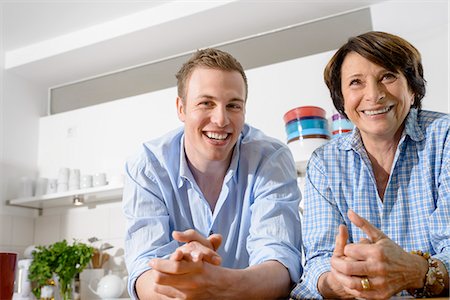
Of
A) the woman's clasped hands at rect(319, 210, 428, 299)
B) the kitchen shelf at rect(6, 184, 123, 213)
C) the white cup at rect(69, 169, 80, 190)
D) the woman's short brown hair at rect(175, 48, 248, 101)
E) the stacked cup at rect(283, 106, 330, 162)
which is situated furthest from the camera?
the white cup at rect(69, 169, 80, 190)

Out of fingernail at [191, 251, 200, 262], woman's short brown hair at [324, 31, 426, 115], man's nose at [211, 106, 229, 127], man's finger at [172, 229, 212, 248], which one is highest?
woman's short brown hair at [324, 31, 426, 115]

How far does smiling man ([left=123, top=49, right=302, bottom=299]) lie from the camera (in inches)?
45.8

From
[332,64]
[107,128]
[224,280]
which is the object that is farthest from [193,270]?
[107,128]

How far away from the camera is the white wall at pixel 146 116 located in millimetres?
2221

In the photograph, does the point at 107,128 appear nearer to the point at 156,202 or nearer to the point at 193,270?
the point at 156,202

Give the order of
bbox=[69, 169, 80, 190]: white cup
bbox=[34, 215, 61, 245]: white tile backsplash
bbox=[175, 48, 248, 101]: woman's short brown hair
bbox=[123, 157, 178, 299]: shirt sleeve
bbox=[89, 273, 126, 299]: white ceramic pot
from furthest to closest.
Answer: bbox=[34, 215, 61, 245]: white tile backsplash
bbox=[69, 169, 80, 190]: white cup
bbox=[89, 273, 126, 299]: white ceramic pot
bbox=[175, 48, 248, 101]: woman's short brown hair
bbox=[123, 157, 178, 299]: shirt sleeve

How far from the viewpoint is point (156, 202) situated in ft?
4.07

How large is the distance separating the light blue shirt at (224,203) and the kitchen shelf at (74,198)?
1278 millimetres

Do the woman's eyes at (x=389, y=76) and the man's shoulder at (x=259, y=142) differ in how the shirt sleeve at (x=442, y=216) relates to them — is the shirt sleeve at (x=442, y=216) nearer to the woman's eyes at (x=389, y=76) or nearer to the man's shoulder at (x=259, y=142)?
the woman's eyes at (x=389, y=76)

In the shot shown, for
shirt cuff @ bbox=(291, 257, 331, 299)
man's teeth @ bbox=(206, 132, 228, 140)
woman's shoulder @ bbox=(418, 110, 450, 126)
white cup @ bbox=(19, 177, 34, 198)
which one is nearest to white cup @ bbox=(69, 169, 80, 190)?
white cup @ bbox=(19, 177, 34, 198)

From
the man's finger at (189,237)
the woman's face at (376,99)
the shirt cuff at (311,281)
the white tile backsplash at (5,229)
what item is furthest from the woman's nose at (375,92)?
the white tile backsplash at (5,229)

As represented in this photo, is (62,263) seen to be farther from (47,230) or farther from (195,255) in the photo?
(195,255)

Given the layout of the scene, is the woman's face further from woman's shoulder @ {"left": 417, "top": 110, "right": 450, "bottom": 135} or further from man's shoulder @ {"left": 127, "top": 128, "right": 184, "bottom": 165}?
man's shoulder @ {"left": 127, "top": 128, "right": 184, "bottom": 165}

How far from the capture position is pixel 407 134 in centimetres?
119
